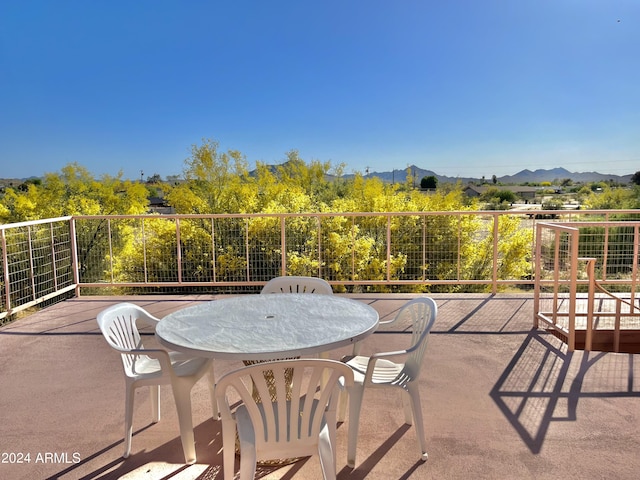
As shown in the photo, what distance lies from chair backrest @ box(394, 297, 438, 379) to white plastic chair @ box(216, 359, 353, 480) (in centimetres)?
61

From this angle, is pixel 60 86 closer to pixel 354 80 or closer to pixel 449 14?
pixel 354 80

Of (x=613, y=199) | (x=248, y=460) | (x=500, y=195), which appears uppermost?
(x=500, y=195)

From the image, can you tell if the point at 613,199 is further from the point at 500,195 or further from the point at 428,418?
the point at 428,418

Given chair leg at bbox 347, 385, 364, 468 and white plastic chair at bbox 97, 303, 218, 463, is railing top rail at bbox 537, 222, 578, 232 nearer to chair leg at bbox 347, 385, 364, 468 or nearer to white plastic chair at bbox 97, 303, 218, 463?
chair leg at bbox 347, 385, 364, 468

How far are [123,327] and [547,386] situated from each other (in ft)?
8.87

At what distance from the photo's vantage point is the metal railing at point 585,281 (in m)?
3.84

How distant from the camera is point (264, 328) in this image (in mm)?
2172

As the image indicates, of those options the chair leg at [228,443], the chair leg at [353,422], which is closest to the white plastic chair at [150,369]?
the chair leg at [228,443]

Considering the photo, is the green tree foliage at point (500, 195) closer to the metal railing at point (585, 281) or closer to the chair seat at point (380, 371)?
the metal railing at point (585, 281)

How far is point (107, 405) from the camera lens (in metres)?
2.80

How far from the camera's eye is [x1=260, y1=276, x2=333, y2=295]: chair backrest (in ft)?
10.5

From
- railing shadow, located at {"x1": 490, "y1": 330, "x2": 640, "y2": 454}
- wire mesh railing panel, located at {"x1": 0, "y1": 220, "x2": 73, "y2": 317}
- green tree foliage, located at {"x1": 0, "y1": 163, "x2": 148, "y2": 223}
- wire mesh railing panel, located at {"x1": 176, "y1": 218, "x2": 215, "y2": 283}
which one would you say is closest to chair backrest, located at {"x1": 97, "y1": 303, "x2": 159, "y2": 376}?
railing shadow, located at {"x1": 490, "y1": 330, "x2": 640, "y2": 454}

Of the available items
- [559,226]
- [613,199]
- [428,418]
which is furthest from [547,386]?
[613,199]

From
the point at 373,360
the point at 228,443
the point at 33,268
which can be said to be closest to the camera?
the point at 228,443
